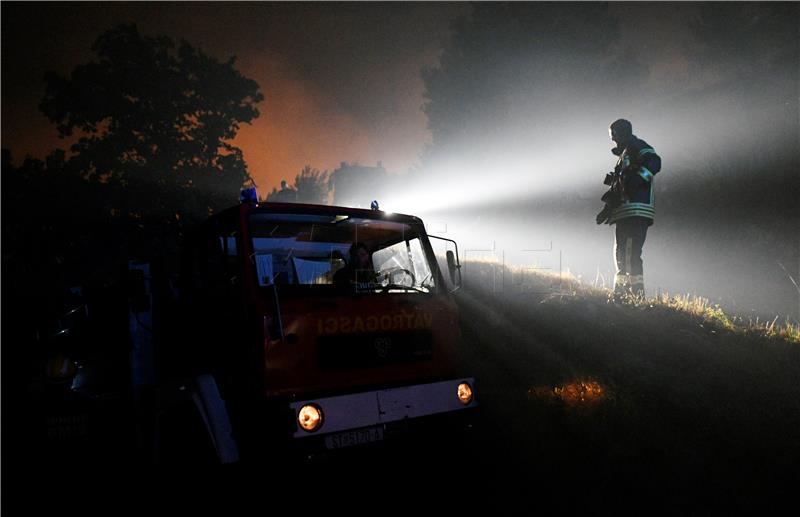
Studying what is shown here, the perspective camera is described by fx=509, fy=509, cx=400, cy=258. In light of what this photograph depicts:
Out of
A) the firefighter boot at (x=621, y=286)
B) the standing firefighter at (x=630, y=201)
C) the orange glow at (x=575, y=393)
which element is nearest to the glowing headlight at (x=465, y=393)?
the orange glow at (x=575, y=393)

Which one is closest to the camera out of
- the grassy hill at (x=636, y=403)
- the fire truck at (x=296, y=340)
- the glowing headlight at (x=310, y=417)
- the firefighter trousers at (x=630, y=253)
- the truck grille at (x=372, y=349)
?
the glowing headlight at (x=310, y=417)

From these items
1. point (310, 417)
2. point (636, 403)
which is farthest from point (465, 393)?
point (636, 403)

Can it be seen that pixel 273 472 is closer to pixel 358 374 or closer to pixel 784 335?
pixel 358 374

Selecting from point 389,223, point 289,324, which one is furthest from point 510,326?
point 289,324

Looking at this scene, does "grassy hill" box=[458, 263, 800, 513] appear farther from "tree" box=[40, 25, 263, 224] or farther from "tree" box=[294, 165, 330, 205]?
"tree" box=[294, 165, 330, 205]

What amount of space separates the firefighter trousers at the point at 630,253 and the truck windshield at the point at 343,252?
4.52 metres

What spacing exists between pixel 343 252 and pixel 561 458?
2.96 metres

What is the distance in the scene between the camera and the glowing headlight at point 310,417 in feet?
11.7

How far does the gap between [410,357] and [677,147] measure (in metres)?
25.2

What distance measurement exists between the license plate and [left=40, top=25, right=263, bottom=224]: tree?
18.1m

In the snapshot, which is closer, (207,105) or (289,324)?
(289,324)

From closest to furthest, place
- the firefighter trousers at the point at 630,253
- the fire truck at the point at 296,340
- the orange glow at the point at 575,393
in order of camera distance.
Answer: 1. the fire truck at the point at 296,340
2. the orange glow at the point at 575,393
3. the firefighter trousers at the point at 630,253

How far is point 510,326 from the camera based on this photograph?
758 cm

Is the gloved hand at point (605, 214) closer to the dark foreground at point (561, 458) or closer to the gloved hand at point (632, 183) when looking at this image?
the gloved hand at point (632, 183)
